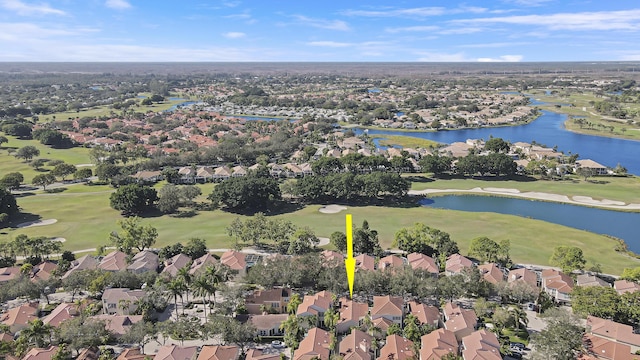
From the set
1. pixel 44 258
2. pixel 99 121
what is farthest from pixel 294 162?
pixel 99 121

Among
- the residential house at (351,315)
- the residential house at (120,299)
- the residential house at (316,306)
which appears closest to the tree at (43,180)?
the residential house at (120,299)

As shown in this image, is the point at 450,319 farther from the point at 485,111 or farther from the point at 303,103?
the point at 303,103

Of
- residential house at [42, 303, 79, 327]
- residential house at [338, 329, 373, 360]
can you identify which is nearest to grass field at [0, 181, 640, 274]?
residential house at [42, 303, 79, 327]

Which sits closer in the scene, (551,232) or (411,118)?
(551,232)

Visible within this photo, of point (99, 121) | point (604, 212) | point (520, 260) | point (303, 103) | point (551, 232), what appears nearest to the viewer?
point (520, 260)

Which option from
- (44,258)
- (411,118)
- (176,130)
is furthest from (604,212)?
(176,130)

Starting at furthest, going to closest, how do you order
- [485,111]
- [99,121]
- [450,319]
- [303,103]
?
[303,103] < [485,111] < [99,121] < [450,319]
